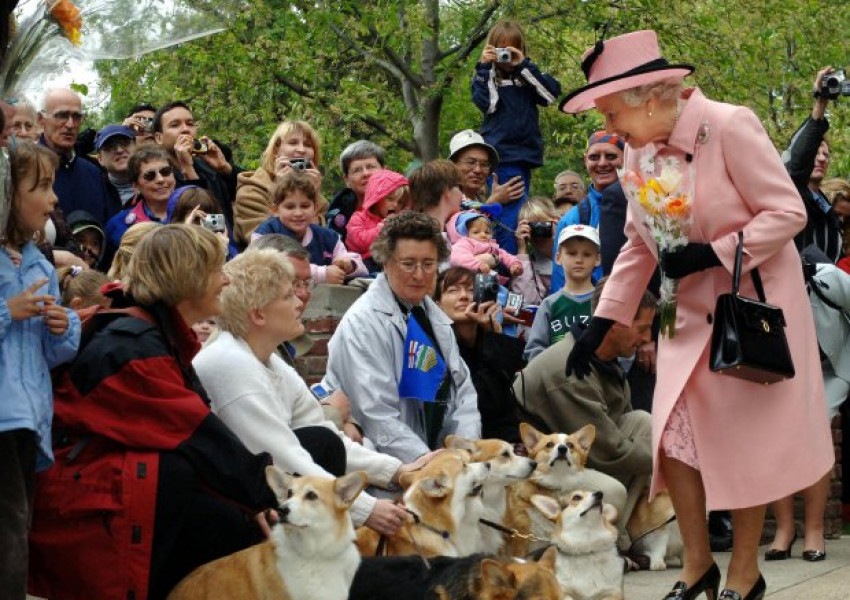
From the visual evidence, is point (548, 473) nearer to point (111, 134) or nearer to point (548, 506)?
point (548, 506)

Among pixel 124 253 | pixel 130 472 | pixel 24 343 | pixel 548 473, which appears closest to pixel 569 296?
pixel 548 473

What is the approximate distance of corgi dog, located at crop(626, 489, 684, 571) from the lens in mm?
7855

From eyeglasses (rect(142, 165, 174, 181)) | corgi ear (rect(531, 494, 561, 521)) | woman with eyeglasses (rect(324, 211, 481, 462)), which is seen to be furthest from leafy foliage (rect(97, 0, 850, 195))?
corgi ear (rect(531, 494, 561, 521))

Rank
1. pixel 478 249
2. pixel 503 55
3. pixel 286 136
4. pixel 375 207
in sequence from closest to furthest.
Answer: pixel 478 249 < pixel 375 207 < pixel 286 136 < pixel 503 55

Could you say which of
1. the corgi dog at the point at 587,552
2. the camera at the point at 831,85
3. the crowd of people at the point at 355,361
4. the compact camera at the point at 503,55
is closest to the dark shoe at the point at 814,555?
the crowd of people at the point at 355,361

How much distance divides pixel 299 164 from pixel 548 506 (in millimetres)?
3363

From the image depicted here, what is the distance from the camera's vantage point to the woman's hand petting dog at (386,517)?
5781mm

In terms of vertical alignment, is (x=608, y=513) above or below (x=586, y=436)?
below

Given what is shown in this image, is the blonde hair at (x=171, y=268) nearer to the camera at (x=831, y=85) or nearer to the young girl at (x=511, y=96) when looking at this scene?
the camera at (x=831, y=85)

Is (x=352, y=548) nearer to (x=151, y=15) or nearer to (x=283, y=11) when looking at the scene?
(x=151, y=15)

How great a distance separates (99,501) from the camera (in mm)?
5074

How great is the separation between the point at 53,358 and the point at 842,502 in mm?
6470

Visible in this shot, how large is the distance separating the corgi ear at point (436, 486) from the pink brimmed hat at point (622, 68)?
1635mm

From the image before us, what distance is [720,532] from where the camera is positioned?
8.62 metres
